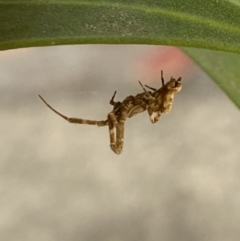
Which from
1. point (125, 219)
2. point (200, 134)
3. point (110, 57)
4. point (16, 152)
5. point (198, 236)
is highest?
point (110, 57)

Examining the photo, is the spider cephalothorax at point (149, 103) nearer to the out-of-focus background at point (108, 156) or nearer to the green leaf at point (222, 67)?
the green leaf at point (222, 67)

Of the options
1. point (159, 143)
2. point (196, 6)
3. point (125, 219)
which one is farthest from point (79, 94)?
point (196, 6)

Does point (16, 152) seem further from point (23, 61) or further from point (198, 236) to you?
point (198, 236)

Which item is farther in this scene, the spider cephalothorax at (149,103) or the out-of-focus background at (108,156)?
the out-of-focus background at (108,156)

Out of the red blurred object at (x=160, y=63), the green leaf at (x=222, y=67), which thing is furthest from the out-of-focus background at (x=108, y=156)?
the green leaf at (x=222, y=67)

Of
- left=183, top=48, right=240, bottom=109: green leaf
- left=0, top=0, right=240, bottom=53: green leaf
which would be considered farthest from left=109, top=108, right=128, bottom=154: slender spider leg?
left=0, top=0, right=240, bottom=53: green leaf

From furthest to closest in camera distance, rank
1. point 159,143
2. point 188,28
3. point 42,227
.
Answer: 1. point 159,143
2. point 42,227
3. point 188,28
